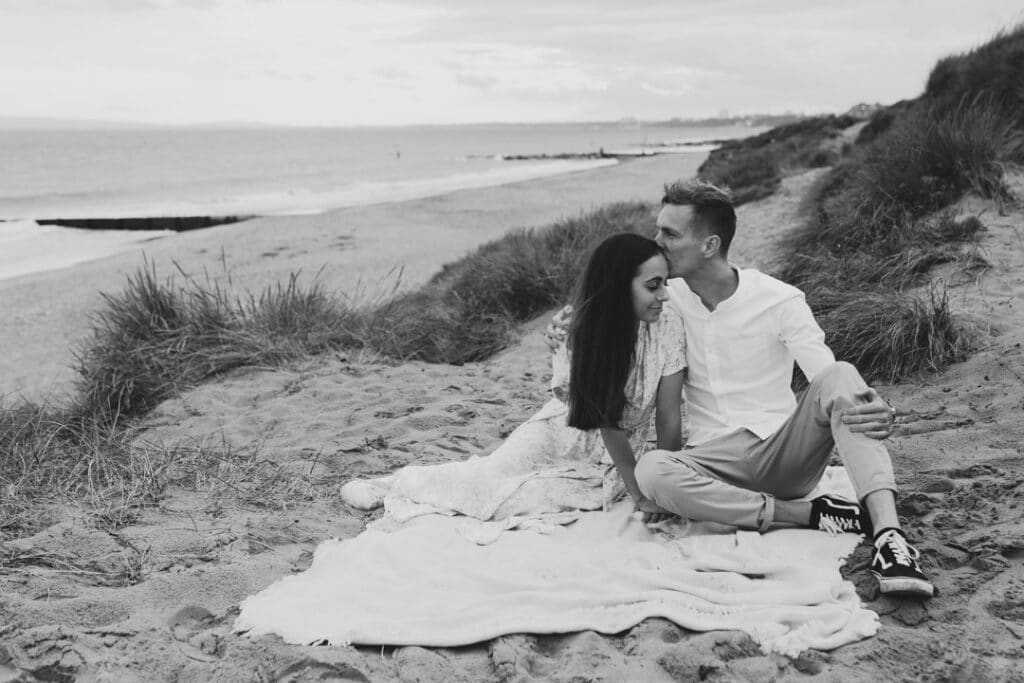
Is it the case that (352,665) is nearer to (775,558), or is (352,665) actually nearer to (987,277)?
(775,558)

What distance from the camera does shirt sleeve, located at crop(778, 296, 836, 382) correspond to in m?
3.57

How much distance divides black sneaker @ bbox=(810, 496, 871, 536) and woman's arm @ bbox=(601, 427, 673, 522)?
0.60 metres

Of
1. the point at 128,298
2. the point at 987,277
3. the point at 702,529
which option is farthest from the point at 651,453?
the point at 128,298

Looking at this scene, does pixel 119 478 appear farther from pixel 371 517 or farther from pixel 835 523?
pixel 835 523

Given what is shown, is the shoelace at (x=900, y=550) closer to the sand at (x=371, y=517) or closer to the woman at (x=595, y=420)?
the sand at (x=371, y=517)

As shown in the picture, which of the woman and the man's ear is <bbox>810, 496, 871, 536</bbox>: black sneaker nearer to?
the woman

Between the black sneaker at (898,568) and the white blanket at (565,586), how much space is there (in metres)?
0.12

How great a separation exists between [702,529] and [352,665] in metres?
1.49

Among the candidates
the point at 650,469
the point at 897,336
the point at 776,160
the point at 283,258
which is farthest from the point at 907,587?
the point at 283,258

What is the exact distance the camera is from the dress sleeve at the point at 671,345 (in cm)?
371

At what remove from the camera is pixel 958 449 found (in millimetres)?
4227

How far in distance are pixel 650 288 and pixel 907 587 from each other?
4.60ft

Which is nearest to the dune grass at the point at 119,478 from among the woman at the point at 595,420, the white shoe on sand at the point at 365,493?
the white shoe on sand at the point at 365,493

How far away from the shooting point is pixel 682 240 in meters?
3.71
